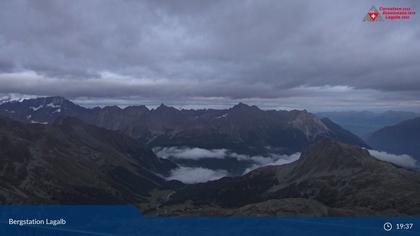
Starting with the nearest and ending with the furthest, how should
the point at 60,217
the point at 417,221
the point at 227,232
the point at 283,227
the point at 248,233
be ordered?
the point at 60,217, the point at 417,221, the point at 227,232, the point at 283,227, the point at 248,233

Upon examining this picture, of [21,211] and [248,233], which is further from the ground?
[21,211]

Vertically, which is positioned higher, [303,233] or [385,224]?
[385,224]

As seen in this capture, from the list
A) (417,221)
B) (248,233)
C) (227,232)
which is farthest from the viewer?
(248,233)

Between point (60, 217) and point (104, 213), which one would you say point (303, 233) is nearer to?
point (104, 213)

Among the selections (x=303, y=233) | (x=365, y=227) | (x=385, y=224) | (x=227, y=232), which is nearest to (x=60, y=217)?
(x=227, y=232)

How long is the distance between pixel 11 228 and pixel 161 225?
5617 cm

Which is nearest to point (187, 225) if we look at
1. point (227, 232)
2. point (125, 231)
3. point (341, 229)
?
point (227, 232)

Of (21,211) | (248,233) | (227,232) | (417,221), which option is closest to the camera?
(417,221)

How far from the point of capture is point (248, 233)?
18662 centimetres

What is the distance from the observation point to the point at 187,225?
148 meters

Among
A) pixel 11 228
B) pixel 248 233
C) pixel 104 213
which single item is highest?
pixel 104 213

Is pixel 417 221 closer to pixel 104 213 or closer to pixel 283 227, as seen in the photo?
pixel 283 227

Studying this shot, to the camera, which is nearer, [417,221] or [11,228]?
[417,221]

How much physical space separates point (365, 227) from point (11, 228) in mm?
125590
